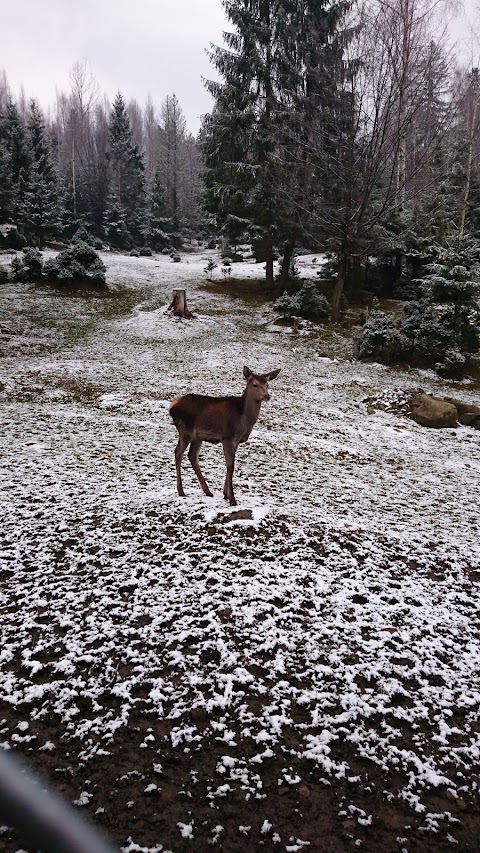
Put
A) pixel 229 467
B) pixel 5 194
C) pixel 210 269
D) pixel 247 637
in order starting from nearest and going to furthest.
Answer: pixel 247 637
pixel 229 467
pixel 210 269
pixel 5 194

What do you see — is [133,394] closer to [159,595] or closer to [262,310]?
[159,595]

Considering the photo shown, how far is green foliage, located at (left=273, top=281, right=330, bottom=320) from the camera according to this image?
67.4ft

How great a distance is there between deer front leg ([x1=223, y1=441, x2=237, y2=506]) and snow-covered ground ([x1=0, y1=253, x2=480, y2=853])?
18 centimetres

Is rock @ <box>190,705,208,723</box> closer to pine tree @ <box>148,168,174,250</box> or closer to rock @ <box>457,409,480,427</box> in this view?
rock @ <box>457,409,480,427</box>

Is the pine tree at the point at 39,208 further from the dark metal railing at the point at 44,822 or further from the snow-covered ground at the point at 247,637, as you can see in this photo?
the dark metal railing at the point at 44,822

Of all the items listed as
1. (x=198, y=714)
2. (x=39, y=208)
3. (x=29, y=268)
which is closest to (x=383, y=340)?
(x=198, y=714)

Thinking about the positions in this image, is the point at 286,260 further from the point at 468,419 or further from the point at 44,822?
the point at 44,822

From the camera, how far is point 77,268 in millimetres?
23688

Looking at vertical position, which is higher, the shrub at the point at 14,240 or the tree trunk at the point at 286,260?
the shrub at the point at 14,240

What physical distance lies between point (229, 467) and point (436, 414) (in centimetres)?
716

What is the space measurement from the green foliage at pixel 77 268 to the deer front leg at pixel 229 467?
2136 cm

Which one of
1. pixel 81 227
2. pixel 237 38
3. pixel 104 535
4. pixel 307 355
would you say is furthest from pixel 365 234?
pixel 81 227

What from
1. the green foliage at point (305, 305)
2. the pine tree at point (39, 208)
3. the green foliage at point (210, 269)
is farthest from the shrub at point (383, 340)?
the pine tree at point (39, 208)

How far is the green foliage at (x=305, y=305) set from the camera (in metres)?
20.5
